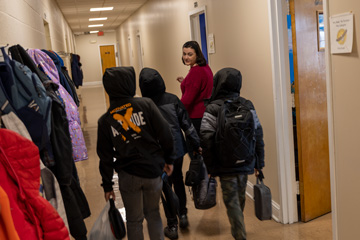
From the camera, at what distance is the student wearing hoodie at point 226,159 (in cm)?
274

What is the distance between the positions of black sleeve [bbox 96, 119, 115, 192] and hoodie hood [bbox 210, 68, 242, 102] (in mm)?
813

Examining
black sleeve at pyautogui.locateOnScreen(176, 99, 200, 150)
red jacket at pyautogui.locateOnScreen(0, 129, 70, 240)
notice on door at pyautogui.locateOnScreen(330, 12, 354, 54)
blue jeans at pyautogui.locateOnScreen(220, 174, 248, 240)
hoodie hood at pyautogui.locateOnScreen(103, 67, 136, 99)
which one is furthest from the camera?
black sleeve at pyautogui.locateOnScreen(176, 99, 200, 150)

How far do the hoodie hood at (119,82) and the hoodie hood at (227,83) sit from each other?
644mm

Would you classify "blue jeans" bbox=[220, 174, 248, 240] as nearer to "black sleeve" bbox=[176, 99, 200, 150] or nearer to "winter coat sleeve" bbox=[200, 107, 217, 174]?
"winter coat sleeve" bbox=[200, 107, 217, 174]

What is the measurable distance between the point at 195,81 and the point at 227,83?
1.21 m

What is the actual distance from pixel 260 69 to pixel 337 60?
4.24 feet

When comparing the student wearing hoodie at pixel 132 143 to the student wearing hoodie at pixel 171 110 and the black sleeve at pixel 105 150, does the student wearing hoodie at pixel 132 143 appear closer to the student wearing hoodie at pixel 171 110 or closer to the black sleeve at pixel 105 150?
the black sleeve at pixel 105 150

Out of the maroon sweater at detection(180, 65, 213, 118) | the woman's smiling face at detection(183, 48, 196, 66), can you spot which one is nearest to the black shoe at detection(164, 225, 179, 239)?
the maroon sweater at detection(180, 65, 213, 118)

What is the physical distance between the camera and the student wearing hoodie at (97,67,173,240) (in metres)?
2.49

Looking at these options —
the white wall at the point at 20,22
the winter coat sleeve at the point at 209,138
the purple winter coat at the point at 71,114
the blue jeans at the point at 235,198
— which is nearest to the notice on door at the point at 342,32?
the winter coat sleeve at the point at 209,138

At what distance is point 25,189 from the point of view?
1.56m

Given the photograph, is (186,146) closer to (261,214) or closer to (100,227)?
(261,214)

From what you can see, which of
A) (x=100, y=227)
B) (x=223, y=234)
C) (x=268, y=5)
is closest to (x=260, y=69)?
(x=268, y=5)

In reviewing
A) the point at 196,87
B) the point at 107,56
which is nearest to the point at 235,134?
the point at 196,87
